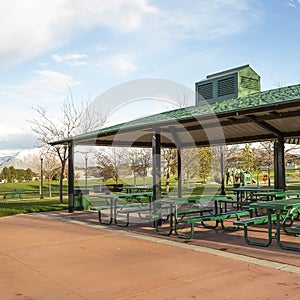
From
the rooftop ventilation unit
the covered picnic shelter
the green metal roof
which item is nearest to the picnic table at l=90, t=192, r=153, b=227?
the covered picnic shelter

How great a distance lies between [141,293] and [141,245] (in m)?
2.82

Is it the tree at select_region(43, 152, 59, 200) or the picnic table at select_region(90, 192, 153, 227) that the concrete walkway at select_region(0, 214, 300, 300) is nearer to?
the picnic table at select_region(90, 192, 153, 227)

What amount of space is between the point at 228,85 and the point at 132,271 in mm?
8137

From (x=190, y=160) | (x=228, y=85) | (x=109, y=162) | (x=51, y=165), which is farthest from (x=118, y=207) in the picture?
(x=109, y=162)

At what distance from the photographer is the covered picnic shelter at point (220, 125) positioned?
7.64 metres

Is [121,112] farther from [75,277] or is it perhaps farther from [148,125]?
[75,277]

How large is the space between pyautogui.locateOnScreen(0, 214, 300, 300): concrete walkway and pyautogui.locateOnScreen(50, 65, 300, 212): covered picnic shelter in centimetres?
271

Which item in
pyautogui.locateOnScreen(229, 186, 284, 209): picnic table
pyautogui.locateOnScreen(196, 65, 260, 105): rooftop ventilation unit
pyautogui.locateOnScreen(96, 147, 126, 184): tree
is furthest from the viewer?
pyautogui.locateOnScreen(96, 147, 126, 184): tree

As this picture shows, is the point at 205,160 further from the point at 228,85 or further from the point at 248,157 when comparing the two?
the point at 228,85

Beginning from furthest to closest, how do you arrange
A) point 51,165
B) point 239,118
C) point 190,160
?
point 190,160 < point 51,165 < point 239,118

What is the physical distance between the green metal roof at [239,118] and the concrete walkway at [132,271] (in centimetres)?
271

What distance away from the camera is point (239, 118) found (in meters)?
8.65

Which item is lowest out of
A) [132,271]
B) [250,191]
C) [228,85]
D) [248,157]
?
[132,271]

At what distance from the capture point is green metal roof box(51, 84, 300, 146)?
284 inches
